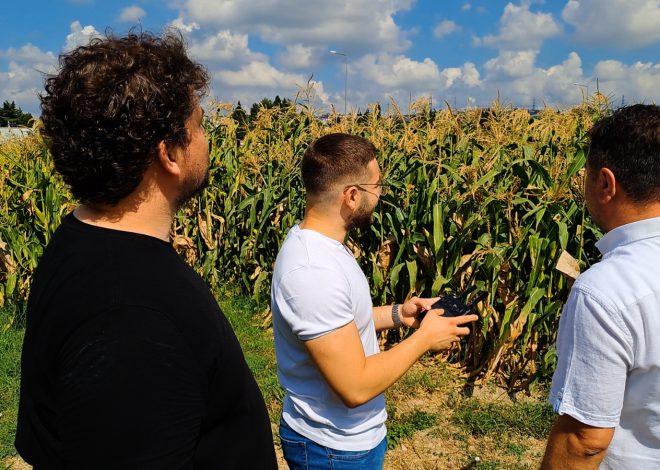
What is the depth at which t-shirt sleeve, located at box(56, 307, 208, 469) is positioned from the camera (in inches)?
40.8

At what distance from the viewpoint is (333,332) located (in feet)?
6.11

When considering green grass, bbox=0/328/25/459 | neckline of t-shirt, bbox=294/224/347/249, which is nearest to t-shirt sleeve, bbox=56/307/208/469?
neckline of t-shirt, bbox=294/224/347/249

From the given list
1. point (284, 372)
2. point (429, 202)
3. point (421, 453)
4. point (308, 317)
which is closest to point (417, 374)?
point (421, 453)

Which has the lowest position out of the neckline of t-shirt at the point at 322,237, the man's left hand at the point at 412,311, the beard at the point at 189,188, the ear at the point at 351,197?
the man's left hand at the point at 412,311

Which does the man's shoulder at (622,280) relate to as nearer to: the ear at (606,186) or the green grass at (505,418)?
the ear at (606,186)

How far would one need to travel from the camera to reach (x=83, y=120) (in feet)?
3.98

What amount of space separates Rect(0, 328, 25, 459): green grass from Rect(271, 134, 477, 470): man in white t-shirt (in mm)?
3079

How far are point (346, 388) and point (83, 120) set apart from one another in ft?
3.88

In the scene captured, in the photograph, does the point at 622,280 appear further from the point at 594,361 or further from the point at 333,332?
the point at 333,332

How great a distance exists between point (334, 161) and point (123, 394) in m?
1.37

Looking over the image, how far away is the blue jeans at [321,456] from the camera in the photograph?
205 cm

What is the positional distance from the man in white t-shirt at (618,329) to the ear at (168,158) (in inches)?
44.6

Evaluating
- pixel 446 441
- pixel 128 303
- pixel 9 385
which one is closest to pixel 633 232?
pixel 128 303

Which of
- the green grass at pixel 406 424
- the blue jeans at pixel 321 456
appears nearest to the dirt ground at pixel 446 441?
the green grass at pixel 406 424
